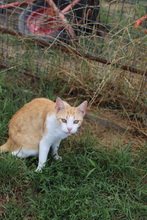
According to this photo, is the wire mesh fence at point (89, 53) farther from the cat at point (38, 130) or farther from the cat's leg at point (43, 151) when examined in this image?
the cat's leg at point (43, 151)

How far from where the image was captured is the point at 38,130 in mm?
3396

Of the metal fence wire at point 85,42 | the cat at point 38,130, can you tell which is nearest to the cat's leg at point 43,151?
the cat at point 38,130

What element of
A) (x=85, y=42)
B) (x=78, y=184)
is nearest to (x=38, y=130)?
(x=78, y=184)

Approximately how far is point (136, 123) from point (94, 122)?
1.78ft

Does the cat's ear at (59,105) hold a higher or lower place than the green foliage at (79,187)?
higher

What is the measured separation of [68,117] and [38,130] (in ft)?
1.50

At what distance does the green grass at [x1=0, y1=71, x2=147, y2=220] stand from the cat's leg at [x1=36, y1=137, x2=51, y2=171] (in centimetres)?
7

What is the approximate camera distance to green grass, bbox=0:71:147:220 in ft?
9.77

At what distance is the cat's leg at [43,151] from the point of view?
130 inches

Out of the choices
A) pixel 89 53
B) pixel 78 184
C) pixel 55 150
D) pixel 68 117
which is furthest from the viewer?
pixel 89 53

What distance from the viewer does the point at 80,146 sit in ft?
12.4

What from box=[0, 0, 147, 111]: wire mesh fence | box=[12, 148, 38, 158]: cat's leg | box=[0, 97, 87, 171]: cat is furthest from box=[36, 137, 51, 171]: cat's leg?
box=[0, 0, 147, 111]: wire mesh fence

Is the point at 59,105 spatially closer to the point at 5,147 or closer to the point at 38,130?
the point at 38,130

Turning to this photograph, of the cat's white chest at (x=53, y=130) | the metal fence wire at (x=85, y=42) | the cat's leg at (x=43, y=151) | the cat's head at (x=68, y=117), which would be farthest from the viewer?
the metal fence wire at (x=85, y=42)
